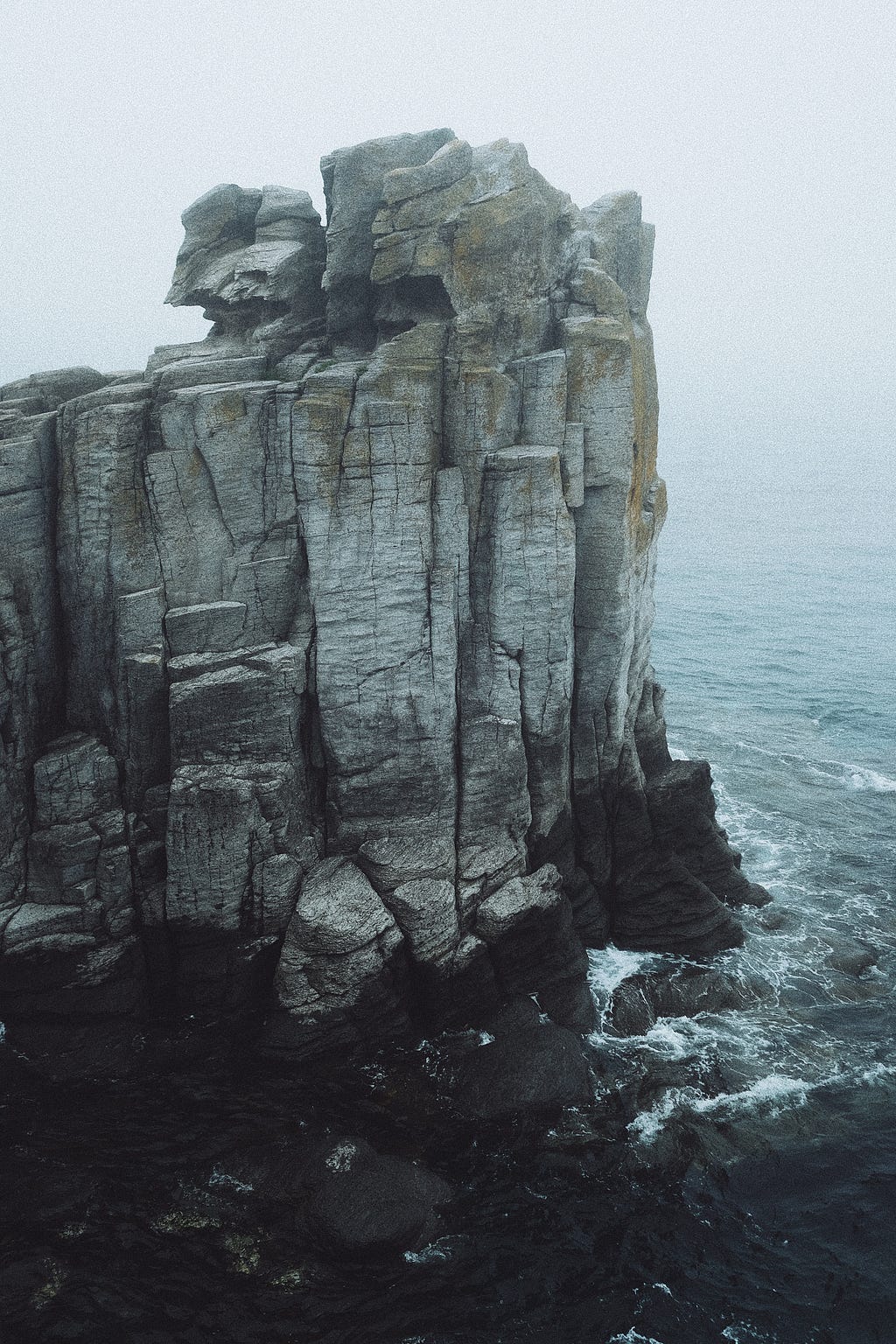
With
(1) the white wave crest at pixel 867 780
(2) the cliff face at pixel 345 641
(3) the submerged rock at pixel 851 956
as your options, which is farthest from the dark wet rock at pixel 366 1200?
(1) the white wave crest at pixel 867 780

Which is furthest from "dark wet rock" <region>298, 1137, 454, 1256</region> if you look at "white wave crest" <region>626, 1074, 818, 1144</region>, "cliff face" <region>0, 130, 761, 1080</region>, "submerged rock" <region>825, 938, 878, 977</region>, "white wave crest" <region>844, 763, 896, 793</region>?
"white wave crest" <region>844, 763, 896, 793</region>

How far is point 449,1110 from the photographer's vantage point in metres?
29.9

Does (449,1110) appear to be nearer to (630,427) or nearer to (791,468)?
Answer: (630,427)

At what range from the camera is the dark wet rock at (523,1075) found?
30.1 meters

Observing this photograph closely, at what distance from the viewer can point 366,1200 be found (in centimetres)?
2588

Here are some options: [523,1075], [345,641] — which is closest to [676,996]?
[523,1075]

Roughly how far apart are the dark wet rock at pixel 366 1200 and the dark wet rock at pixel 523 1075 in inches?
130

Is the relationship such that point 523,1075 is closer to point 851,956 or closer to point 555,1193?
point 555,1193

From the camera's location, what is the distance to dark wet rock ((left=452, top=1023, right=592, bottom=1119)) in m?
30.1

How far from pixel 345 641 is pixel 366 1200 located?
1759 centimetres

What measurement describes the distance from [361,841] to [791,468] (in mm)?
176106

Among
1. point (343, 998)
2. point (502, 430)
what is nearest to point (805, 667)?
point (502, 430)

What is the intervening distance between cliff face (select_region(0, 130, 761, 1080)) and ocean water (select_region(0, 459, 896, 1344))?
2.97m

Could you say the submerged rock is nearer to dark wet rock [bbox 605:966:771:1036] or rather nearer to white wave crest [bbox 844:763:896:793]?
dark wet rock [bbox 605:966:771:1036]
